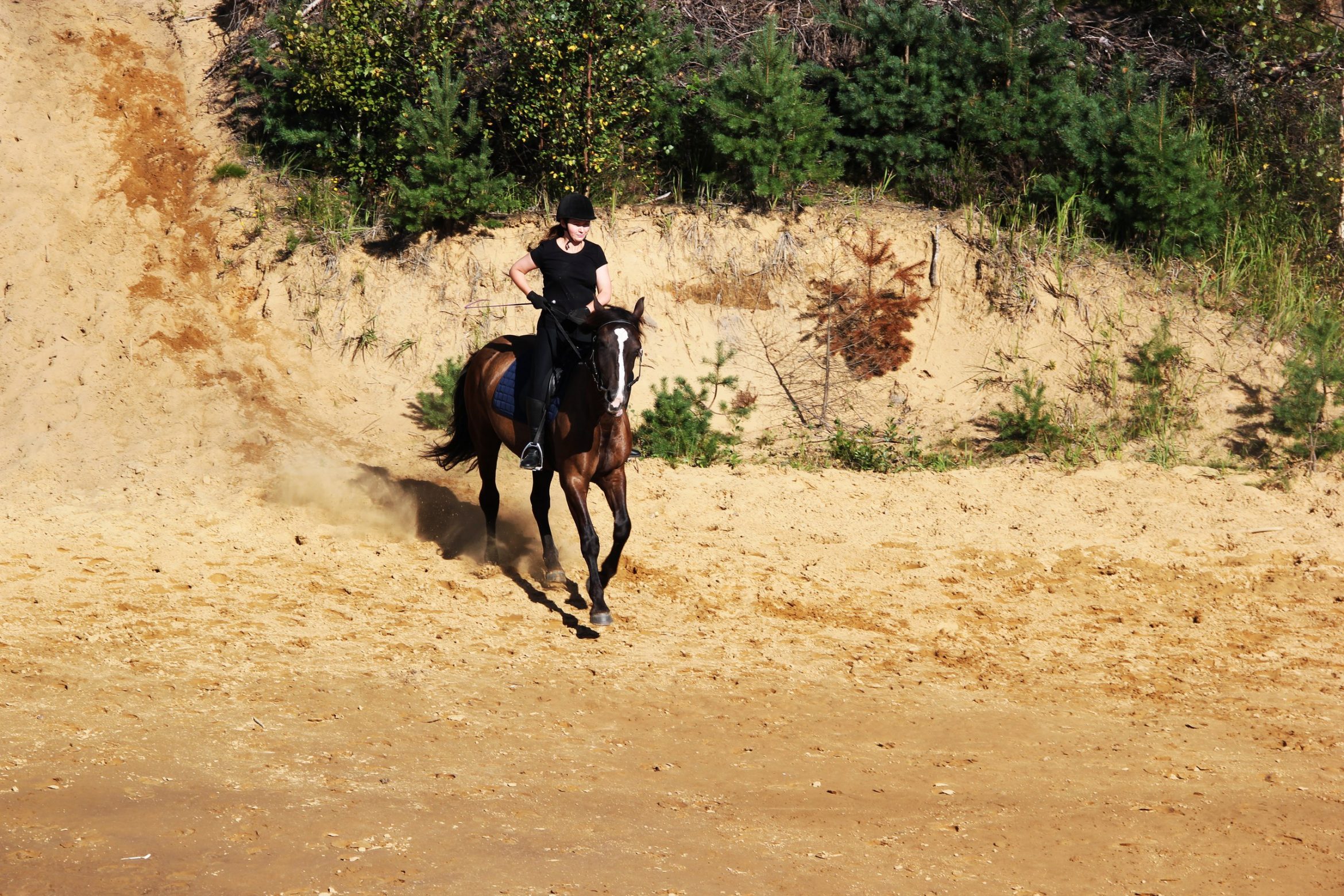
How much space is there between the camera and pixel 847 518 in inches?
420

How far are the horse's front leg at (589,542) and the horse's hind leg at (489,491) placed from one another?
5.01 feet

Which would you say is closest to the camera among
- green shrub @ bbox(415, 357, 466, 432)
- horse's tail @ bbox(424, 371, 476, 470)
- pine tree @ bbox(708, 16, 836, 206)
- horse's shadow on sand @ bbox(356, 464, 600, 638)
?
horse's shadow on sand @ bbox(356, 464, 600, 638)

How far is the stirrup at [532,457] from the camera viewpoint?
28.3ft

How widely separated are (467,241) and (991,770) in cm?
973

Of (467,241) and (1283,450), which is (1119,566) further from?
(467,241)

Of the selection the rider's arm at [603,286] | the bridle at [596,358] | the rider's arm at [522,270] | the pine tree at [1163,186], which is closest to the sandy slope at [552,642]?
the pine tree at [1163,186]

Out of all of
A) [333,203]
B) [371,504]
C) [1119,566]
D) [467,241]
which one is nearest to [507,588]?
[371,504]

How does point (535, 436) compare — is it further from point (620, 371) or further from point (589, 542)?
point (620, 371)

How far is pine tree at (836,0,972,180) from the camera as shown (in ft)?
46.2

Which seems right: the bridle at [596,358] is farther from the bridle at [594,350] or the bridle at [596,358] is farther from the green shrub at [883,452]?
the green shrub at [883,452]

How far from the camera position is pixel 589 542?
8.39m

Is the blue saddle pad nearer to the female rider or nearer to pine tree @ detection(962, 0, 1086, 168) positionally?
the female rider

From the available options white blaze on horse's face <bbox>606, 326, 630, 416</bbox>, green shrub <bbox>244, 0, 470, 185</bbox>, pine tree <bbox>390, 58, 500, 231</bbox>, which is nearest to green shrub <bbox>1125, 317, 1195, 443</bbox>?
white blaze on horse's face <bbox>606, 326, 630, 416</bbox>

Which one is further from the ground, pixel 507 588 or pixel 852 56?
pixel 852 56
